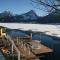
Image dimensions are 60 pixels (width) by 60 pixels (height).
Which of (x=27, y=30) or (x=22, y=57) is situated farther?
(x=27, y=30)

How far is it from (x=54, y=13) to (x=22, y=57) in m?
3.31

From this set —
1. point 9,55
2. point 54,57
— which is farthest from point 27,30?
point 9,55

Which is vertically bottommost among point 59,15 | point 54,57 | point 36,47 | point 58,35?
point 54,57

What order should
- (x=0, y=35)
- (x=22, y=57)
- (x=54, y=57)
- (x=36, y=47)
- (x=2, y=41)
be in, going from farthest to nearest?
(x=0, y=35), (x=2, y=41), (x=54, y=57), (x=36, y=47), (x=22, y=57)

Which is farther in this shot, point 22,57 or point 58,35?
point 58,35

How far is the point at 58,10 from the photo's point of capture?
1.60 m

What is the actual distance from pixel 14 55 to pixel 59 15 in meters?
3.75

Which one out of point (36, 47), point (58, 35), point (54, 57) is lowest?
point (54, 57)

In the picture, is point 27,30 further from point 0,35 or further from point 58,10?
point 58,10

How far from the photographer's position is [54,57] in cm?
679

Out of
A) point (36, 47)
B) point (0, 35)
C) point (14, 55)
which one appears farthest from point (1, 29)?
point (14, 55)

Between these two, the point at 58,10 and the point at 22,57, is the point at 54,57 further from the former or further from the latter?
the point at 58,10

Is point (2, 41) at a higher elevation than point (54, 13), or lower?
lower

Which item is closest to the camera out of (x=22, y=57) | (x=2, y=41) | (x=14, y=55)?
(x=22, y=57)
